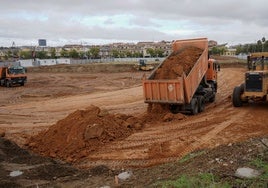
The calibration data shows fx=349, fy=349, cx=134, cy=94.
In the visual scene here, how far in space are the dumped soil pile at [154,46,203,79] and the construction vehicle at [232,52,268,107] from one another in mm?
2295

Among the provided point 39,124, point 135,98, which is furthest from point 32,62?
point 39,124

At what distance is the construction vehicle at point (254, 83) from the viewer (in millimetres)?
14213

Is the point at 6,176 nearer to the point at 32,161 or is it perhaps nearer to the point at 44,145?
the point at 32,161

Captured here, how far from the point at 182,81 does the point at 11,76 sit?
24.6 meters

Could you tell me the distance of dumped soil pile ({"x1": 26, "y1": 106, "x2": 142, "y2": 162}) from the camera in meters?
10.1

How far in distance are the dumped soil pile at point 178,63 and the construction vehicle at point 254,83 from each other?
2295 millimetres

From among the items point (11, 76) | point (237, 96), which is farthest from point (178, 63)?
point (11, 76)

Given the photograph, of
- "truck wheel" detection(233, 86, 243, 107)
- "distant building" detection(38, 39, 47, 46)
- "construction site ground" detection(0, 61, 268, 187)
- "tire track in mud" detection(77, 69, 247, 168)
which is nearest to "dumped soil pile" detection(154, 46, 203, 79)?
"construction site ground" detection(0, 61, 268, 187)

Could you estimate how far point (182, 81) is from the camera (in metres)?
13.0

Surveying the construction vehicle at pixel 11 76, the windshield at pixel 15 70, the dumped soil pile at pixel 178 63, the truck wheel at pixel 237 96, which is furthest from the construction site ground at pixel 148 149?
the windshield at pixel 15 70

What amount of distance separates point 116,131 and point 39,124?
15.3 ft

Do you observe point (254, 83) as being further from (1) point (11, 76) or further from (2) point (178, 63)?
(1) point (11, 76)

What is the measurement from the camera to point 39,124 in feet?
47.7

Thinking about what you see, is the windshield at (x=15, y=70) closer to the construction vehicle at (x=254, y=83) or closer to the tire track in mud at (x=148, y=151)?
the construction vehicle at (x=254, y=83)
